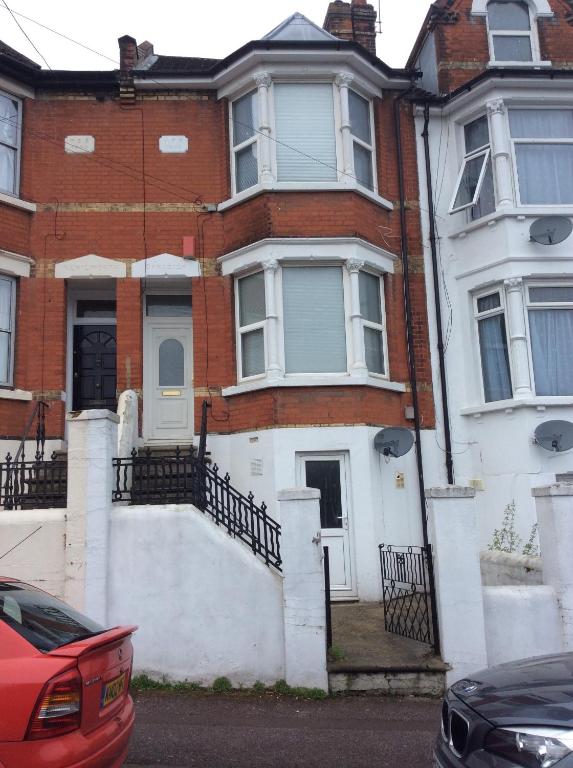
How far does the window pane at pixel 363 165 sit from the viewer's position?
37.9 ft

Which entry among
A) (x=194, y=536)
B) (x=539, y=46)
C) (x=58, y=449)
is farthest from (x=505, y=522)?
(x=539, y=46)

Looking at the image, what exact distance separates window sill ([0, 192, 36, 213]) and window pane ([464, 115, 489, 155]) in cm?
762

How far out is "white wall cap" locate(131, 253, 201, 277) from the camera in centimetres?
1116

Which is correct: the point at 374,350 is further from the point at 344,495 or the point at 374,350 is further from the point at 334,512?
the point at 334,512

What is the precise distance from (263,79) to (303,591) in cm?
856

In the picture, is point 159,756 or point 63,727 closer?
point 63,727

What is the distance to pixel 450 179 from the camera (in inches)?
467

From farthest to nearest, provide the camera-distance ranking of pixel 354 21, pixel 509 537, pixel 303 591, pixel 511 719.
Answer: pixel 354 21 → pixel 509 537 → pixel 303 591 → pixel 511 719

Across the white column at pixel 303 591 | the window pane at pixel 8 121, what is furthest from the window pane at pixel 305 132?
the white column at pixel 303 591

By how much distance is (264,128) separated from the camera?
36.4ft

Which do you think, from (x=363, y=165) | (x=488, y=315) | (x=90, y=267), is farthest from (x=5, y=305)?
(x=488, y=315)

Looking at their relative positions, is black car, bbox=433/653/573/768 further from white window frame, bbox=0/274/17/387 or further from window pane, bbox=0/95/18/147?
window pane, bbox=0/95/18/147

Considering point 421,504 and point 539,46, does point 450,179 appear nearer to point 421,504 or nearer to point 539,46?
point 539,46

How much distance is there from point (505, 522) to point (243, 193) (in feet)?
22.1
